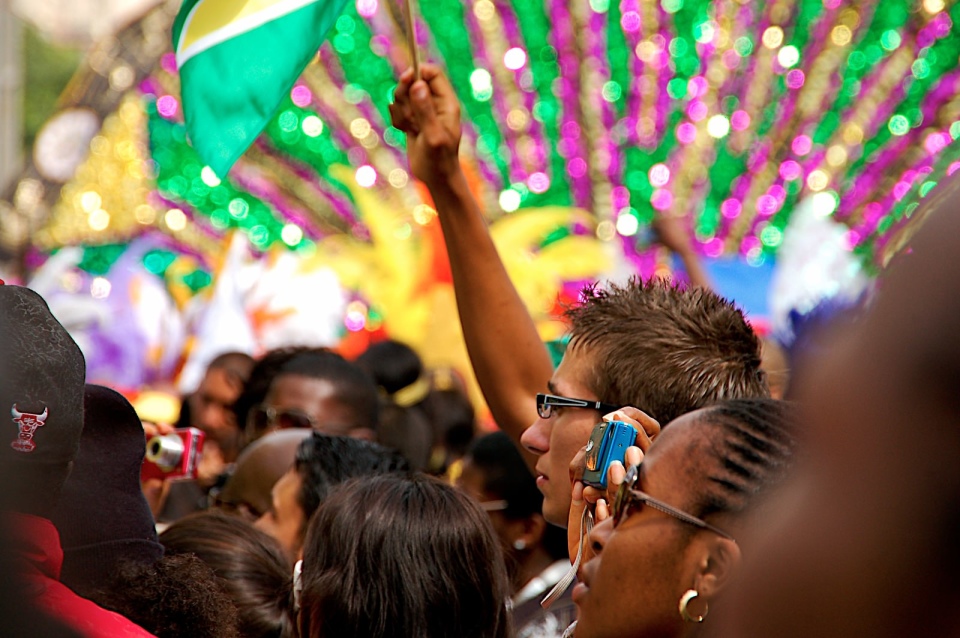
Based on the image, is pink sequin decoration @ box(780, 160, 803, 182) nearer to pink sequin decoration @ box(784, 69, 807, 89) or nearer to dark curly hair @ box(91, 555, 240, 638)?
pink sequin decoration @ box(784, 69, 807, 89)

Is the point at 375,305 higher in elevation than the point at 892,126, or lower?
lower

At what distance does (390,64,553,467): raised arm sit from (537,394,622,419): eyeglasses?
14.3 inches

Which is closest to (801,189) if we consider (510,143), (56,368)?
(510,143)

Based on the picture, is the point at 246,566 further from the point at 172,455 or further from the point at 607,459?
the point at 607,459

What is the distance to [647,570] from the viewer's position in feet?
4.77

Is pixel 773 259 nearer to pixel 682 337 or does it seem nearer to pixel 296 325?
pixel 296 325

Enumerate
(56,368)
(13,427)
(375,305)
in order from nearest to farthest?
1. (13,427)
2. (56,368)
3. (375,305)

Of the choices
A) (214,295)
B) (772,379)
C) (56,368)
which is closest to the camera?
(56,368)

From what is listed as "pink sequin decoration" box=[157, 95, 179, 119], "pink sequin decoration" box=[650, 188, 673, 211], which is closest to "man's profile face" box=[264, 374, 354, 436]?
"pink sequin decoration" box=[650, 188, 673, 211]

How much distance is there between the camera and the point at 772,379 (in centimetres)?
338

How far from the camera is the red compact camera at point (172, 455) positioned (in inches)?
111

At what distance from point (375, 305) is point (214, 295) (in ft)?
6.78

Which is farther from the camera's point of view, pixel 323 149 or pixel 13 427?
pixel 323 149

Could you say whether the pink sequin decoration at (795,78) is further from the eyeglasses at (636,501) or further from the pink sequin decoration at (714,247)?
the eyeglasses at (636,501)
